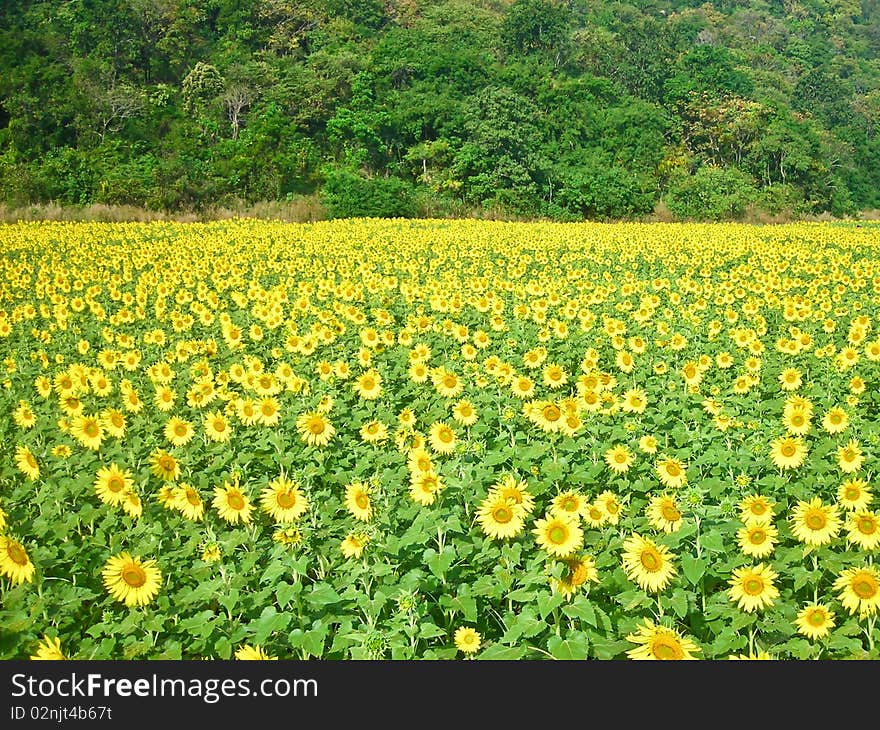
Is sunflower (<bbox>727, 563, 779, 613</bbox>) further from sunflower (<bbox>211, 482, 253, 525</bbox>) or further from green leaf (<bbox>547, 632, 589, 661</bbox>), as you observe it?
sunflower (<bbox>211, 482, 253, 525</bbox>)

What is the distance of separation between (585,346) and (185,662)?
19.3 feet

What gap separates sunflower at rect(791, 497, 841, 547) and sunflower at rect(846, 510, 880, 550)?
0.36 ft

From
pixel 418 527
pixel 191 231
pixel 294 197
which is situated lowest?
pixel 294 197

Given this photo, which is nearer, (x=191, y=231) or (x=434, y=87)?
(x=191, y=231)

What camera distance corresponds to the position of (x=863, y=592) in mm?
2555

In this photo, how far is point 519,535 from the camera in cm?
305

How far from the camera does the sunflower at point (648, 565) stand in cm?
276

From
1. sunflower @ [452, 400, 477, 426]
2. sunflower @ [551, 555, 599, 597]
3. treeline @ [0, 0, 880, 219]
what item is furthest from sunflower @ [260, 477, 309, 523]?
treeline @ [0, 0, 880, 219]

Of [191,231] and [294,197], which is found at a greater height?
[191,231]

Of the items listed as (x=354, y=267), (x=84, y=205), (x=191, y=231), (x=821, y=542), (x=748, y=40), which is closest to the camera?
(x=821, y=542)

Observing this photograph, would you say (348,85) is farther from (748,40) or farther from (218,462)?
(748,40)

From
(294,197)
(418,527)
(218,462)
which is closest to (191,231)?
(294,197)

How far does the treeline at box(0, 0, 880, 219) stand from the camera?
37.3m

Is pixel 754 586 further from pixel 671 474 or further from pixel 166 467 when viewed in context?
pixel 166 467
